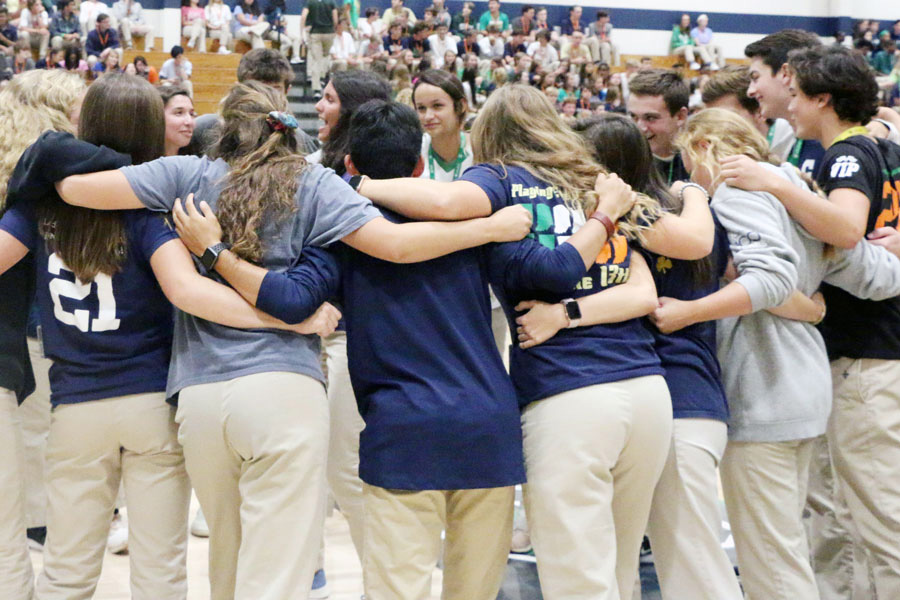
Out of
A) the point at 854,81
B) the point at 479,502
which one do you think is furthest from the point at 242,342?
the point at 854,81

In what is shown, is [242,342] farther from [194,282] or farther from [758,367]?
[758,367]

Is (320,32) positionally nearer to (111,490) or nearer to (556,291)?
(111,490)

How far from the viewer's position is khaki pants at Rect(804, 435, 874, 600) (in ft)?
11.3

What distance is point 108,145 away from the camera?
2.58 meters

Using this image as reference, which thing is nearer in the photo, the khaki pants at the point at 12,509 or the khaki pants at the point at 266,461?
the khaki pants at the point at 266,461

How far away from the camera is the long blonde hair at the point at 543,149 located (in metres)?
2.52

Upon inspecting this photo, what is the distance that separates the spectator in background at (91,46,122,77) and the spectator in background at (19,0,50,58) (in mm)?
856

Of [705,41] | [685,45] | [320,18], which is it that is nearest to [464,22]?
[320,18]

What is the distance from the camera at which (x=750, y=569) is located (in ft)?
9.12

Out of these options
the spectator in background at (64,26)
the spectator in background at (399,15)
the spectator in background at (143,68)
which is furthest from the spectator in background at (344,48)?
the spectator in background at (64,26)

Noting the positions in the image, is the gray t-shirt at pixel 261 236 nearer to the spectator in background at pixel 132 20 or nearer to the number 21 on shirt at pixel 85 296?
the number 21 on shirt at pixel 85 296

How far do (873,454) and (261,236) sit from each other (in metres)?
2.06

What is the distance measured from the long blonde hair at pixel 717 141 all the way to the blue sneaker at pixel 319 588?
2.01 metres

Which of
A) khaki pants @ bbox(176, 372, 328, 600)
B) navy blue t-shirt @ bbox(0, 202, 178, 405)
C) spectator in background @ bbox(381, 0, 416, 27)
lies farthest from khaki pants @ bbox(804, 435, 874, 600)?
spectator in background @ bbox(381, 0, 416, 27)
